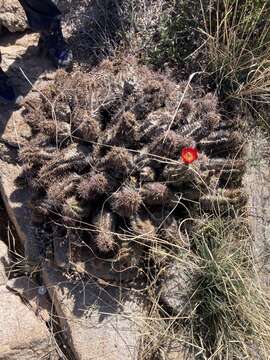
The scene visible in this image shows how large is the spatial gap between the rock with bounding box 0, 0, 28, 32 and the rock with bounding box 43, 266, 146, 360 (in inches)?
93.1

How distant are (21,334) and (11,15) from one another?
2766mm

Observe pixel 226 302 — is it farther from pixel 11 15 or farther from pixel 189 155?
pixel 11 15

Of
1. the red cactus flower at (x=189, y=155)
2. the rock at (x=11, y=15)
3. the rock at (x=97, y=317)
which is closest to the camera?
the red cactus flower at (x=189, y=155)

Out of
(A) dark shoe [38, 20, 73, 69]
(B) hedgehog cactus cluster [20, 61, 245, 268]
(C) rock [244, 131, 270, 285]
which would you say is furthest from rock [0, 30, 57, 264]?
(C) rock [244, 131, 270, 285]

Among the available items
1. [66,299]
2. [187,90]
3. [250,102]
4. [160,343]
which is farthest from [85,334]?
[250,102]

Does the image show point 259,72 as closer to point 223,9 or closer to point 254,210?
point 223,9

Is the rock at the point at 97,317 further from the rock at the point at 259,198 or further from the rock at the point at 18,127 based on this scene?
the rock at the point at 259,198

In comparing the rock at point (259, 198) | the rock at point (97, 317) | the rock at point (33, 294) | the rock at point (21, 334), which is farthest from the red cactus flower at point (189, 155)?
the rock at point (21, 334)

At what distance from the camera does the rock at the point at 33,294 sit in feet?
12.0

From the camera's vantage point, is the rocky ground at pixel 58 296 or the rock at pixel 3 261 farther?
the rock at pixel 3 261

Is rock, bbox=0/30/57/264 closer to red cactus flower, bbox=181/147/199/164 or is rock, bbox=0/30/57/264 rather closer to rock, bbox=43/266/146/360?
rock, bbox=43/266/146/360

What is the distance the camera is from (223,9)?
13.5ft

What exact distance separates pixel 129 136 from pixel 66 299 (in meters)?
1.23

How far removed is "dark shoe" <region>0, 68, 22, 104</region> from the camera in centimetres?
405
